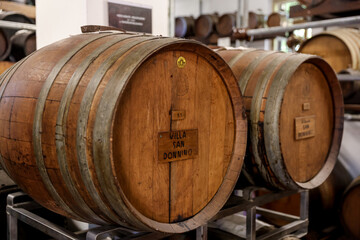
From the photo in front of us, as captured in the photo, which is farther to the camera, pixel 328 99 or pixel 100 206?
pixel 328 99

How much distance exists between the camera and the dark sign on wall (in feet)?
7.71

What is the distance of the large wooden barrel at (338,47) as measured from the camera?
349cm

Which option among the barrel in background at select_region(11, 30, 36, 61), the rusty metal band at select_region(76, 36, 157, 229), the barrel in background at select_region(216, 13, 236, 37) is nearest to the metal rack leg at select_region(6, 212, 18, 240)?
the rusty metal band at select_region(76, 36, 157, 229)

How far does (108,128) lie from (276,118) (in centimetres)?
96

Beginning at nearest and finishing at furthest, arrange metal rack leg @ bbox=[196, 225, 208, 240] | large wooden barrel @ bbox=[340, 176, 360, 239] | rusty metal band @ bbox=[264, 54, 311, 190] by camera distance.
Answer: metal rack leg @ bbox=[196, 225, 208, 240], rusty metal band @ bbox=[264, 54, 311, 190], large wooden barrel @ bbox=[340, 176, 360, 239]

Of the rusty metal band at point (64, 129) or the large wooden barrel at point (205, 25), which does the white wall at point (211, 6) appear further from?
the rusty metal band at point (64, 129)

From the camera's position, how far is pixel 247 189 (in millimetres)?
2062

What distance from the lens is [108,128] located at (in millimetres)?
1235

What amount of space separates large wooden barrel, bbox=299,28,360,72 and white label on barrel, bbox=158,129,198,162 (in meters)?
2.41

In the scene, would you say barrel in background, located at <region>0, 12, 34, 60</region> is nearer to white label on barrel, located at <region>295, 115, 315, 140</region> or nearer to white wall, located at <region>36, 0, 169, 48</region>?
white wall, located at <region>36, 0, 169, 48</region>

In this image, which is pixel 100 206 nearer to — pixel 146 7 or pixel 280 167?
pixel 280 167

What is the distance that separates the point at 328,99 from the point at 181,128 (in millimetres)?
1242

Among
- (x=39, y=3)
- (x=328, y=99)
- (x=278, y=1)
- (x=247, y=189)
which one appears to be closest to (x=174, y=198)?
(x=247, y=189)

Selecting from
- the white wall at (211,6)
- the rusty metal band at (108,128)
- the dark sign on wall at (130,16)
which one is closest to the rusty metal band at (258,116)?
the rusty metal band at (108,128)
